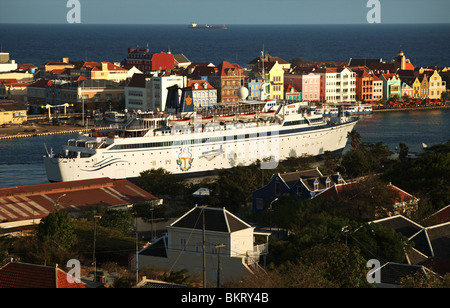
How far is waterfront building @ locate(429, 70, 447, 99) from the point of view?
57.3m

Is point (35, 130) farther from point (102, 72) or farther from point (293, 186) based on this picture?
point (293, 186)

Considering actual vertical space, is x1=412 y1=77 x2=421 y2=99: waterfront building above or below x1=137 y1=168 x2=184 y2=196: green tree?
above

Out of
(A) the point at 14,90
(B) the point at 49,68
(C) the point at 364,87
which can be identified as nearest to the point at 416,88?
(C) the point at 364,87

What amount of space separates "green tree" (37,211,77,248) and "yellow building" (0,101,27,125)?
88.8 feet

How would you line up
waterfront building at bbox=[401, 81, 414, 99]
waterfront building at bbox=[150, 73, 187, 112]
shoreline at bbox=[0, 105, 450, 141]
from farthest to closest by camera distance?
1. waterfront building at bbox=[401, 81, 414, 99]
2. waterfront building at bbox=[150, 73, 187, 112]
3. shoreline at bbox=[0, 105, 450, 141]

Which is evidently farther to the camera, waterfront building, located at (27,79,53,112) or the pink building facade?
the pink building facade

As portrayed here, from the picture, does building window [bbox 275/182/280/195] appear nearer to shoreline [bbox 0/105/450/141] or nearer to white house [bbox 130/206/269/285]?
white house [bbox 130/206/269/285]

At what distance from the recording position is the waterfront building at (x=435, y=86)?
188 feet

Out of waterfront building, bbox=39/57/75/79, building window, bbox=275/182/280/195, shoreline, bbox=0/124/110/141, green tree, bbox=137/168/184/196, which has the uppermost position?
waterfront building, bbox=39/57/75/79

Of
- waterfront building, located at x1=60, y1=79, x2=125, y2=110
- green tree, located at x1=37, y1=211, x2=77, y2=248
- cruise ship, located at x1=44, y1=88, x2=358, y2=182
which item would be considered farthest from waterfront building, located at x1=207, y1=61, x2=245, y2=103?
green tree, located at x1=37, y1=211, x2=77, y2=248

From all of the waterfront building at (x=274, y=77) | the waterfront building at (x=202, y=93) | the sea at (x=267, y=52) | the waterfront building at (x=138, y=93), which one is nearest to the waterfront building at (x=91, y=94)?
the waterfront building at (x=138, y=93)

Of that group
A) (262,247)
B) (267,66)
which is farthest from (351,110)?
(262,247)

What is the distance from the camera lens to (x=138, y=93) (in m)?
48.8

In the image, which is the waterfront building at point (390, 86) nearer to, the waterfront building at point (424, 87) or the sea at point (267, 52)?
the waterfront building at point (424, 87)
